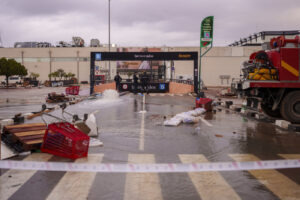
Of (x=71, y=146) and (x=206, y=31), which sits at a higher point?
(x=206, y=31)

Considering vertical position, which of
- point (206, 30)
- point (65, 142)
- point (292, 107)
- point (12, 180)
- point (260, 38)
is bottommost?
point (12, 180)

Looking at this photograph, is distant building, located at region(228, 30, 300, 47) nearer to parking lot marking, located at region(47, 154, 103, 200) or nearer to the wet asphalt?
the wet asphalt

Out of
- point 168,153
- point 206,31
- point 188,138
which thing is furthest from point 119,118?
point 206,31

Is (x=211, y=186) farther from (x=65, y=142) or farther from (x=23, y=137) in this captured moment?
(x=23, y=137)

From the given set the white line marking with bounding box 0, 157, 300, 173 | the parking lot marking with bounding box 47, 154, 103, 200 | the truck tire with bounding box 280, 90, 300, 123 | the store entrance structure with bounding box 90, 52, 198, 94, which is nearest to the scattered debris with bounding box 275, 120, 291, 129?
the truck tire with bounding box 280, 90, 300, 123

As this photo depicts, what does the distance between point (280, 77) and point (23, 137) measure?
337 inches

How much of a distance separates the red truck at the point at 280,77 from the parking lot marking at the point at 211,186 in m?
6.34

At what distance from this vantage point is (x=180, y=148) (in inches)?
291

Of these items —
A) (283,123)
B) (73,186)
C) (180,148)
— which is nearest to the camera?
(73,186)

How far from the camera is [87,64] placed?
8181cm

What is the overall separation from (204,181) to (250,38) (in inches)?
3253

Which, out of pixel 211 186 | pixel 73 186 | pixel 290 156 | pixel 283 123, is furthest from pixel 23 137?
pixel 283 123

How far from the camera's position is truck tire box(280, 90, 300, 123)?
10.9m

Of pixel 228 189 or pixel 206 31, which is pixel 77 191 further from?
pixel 206 31
